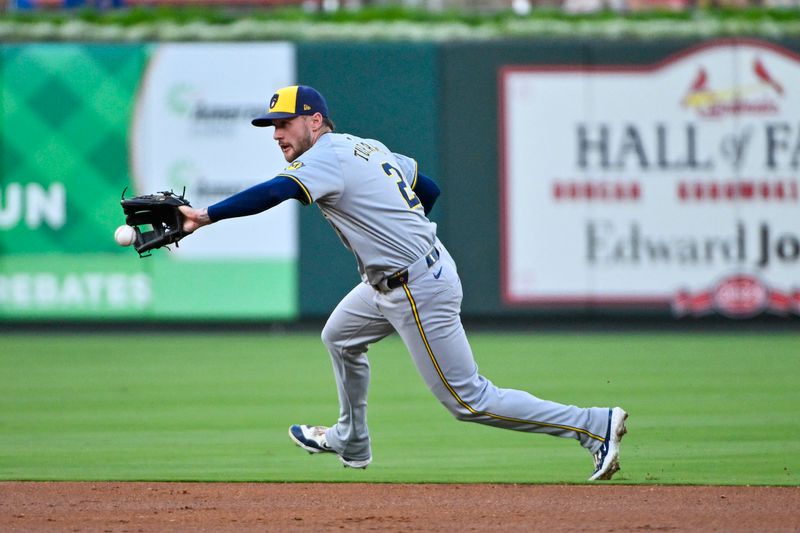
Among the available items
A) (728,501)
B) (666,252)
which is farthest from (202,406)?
(666,252)

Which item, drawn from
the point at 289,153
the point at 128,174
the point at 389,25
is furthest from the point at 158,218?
the point at 389,25

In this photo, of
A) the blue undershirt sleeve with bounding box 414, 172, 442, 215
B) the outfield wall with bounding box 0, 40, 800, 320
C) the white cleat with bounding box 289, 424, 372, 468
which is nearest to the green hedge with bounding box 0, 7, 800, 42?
the outfield wall with bounding box 0, 40, 800, 320

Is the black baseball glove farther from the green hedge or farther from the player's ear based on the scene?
the green hedge

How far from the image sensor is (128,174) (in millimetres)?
14945

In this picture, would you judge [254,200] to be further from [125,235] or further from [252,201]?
[125,235]

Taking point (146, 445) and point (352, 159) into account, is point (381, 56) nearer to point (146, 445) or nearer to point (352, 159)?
point (146, 445)

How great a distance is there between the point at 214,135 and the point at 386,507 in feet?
30.8

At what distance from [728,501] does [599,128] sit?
902cm

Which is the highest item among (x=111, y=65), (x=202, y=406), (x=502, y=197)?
(x=111, y=65)

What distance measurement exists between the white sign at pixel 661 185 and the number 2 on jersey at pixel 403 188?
8428 mm

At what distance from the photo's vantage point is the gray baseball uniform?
6223 millimetres

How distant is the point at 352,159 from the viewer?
623cm

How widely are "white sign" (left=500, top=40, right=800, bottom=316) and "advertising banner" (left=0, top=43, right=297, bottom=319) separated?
270cm

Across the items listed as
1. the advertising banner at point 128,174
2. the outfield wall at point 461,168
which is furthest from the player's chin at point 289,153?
the advertising banner at point 128,174
